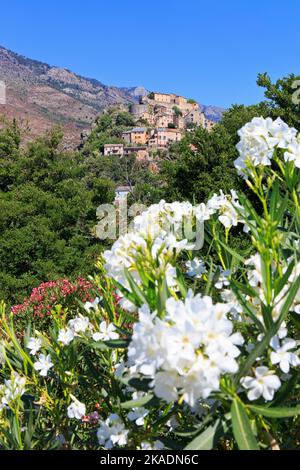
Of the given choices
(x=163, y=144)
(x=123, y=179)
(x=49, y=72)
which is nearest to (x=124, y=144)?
(x=163, y=144)

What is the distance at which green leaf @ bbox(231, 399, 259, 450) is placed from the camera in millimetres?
902

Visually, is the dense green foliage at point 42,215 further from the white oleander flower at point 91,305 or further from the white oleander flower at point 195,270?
the white oleander flower at point 195,270

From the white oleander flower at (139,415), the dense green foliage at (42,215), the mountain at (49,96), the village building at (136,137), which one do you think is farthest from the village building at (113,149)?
the white oleander flower at (139,415)

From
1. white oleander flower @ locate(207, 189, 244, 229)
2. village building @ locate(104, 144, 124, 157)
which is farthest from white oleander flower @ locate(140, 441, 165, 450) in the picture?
village building @ locate(104, 144, 124, 157)

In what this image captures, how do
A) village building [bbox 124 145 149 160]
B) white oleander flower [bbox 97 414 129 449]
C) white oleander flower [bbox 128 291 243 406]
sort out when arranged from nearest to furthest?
white oleander flower [bbox 128 291 243 406], white oleander flower [bbox 97 414 129 449], village building [bbox 124 145 149 160]

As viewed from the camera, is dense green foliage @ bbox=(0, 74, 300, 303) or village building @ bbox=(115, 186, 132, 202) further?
village building @ bbox=(115, 186, 132, 202)

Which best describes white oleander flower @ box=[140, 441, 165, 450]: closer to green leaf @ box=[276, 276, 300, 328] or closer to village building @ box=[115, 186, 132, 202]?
green leaf @ box=[276, 276, 300, 328]

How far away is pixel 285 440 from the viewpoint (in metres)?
1.29

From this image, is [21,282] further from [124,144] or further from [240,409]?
[124,144]

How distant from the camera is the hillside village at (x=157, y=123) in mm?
59500

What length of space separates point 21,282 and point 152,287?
34.4 ft

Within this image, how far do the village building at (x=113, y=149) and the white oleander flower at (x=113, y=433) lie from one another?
5716 centimetres

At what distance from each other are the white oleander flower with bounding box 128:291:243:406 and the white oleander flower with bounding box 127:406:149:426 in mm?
511

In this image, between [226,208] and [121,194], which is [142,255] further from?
[121,194]
